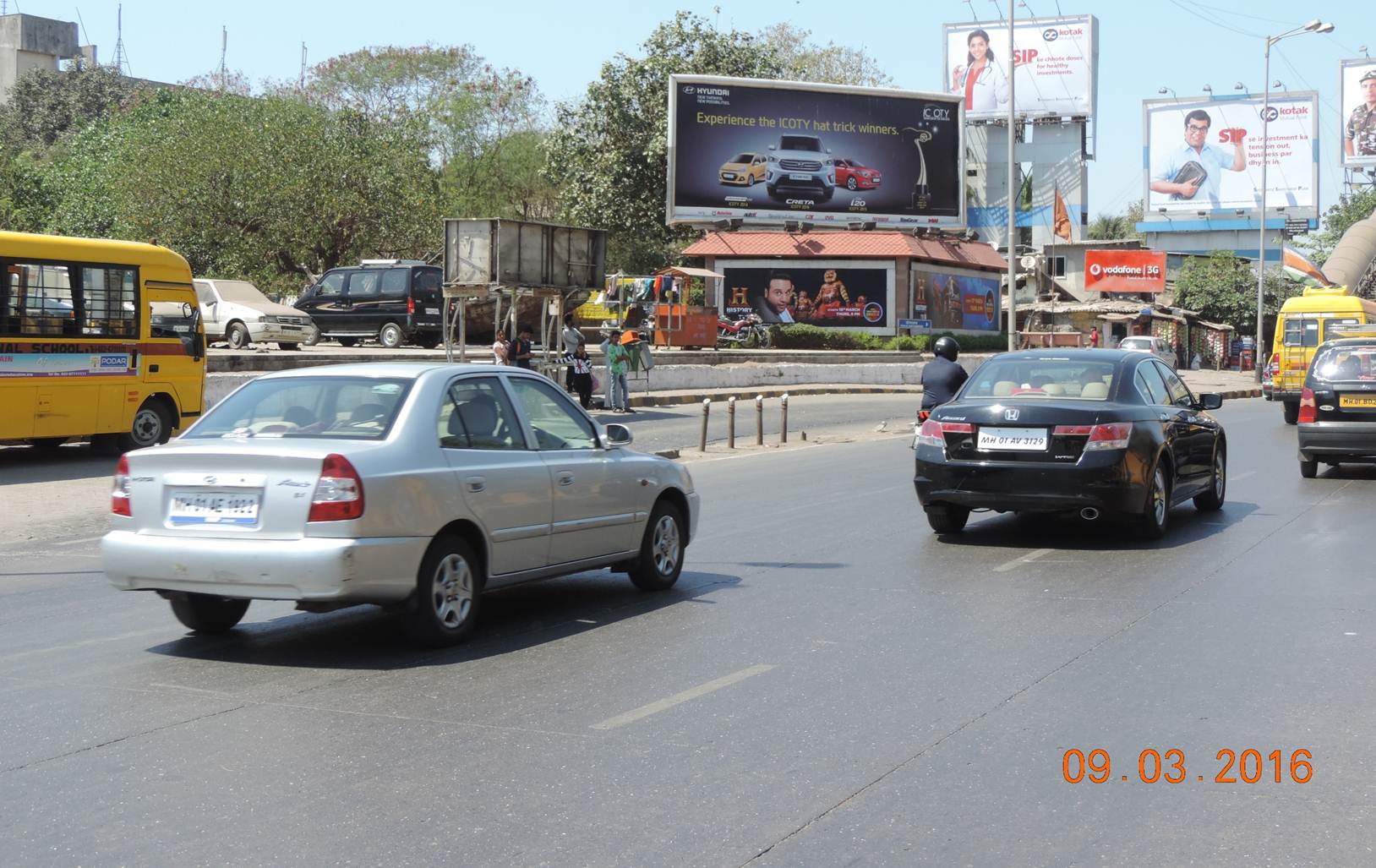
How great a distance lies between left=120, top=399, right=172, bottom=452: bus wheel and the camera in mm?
19250

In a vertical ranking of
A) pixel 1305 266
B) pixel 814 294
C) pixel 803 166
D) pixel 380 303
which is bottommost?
pixel 380 303

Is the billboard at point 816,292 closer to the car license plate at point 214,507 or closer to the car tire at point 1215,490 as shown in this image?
the car tire at point 1215,490

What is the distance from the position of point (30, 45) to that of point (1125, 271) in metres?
74.7

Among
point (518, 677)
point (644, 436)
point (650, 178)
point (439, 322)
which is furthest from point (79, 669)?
point (650, 178)

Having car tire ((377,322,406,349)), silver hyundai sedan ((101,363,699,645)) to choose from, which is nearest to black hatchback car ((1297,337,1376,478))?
silver hyundai sedan ((101,363,699,645))

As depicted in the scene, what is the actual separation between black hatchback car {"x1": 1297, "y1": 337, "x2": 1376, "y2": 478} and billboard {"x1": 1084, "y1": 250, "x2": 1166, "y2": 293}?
175 feet

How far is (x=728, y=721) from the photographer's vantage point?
19.8ft

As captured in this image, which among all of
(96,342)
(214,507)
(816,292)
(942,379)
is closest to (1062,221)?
(816,292)

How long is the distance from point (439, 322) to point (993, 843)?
102 ft

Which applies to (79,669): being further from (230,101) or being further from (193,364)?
(230,101)

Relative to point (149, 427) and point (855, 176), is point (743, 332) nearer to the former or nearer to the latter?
point (855, 176)

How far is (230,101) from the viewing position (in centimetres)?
4812
